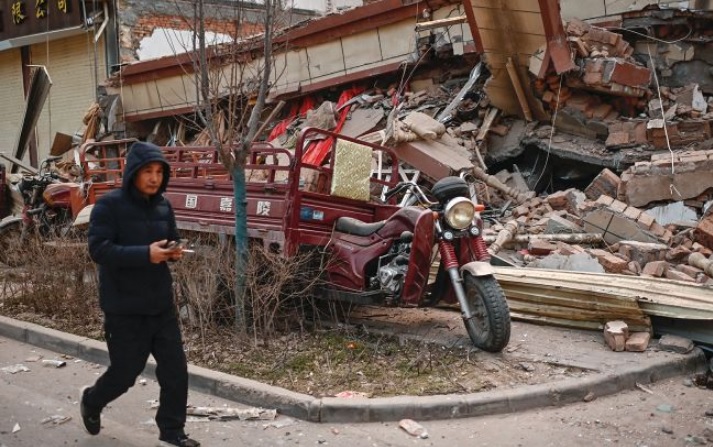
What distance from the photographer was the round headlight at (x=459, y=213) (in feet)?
18.8

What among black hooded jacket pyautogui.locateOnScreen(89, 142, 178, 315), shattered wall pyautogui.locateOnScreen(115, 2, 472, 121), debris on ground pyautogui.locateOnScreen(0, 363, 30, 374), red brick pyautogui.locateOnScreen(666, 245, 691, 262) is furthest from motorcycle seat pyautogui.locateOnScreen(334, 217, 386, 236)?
shattered wall pyautogui.locateOnScreen(115, 2, 472, 121)

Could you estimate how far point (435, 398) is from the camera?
4.77 m

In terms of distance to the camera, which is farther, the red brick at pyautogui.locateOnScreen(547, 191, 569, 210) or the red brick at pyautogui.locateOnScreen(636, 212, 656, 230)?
the red brick at pyautogui.locateOnScreen(547, 191, 569, 210)

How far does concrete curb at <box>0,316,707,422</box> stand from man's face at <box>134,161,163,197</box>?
1778mm

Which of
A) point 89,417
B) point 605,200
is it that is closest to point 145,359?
point 89,417

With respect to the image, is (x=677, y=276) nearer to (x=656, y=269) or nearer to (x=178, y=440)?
(x=656, y=269)

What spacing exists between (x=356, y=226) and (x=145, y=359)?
9.24ft

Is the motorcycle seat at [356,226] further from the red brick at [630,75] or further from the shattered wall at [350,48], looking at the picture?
the shattered wall at [350,48]

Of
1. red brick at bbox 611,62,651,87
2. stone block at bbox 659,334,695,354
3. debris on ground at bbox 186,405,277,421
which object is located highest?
red brick at bbox 611,62,651,87

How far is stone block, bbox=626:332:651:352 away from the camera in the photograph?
565 cm

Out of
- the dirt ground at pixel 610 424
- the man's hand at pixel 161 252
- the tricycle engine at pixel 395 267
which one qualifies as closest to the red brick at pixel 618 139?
the tricycle engine at pixel 395 267

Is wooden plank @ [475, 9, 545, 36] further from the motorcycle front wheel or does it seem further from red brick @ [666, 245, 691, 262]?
the motorcycle front wheel

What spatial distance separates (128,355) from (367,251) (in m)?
2.66

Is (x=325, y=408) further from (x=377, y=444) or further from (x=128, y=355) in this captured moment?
(x=128, y=355)
